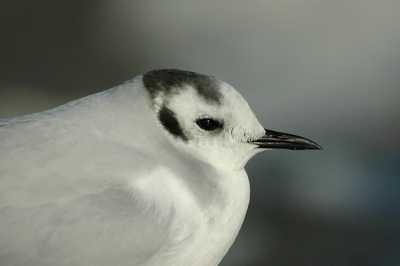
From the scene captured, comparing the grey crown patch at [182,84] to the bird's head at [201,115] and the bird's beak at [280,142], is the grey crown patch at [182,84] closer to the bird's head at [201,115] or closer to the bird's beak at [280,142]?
the bird's head at [201,115]

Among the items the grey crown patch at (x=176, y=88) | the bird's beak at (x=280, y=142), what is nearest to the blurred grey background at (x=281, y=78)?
the bird's beak at (x=280, y=142)

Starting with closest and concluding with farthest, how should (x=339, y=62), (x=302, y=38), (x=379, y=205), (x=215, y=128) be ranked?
(x=215, y=128), (x=379, y=205), (x=339, y=62), (x=302, y=38)

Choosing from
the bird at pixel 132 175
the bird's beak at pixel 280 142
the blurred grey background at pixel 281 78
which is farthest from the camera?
the blurred grey background at pixel 281 78

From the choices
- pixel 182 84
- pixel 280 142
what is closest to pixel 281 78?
pixel 280 142

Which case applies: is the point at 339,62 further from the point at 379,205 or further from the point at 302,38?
the point at 379,205

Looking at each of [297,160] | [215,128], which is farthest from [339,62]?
[215,128]

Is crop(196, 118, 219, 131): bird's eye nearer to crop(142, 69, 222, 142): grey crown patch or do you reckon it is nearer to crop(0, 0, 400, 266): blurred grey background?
crop(142, 69, 222, 142): grey crown patch
